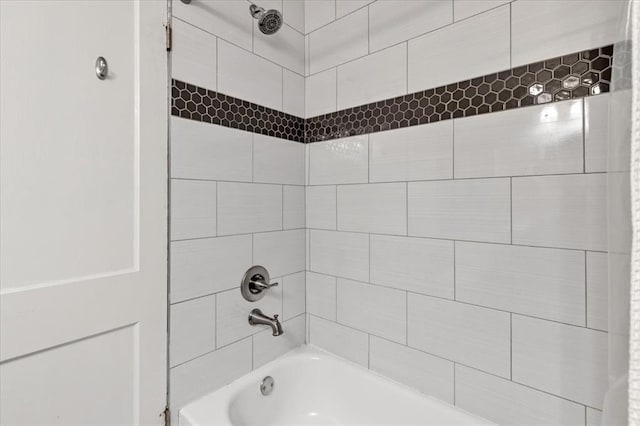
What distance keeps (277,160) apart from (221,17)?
0.63 m

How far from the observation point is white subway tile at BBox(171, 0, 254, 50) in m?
1.18

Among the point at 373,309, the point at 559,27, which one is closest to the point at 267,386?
the point at 373,309

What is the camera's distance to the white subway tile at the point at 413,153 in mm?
1199

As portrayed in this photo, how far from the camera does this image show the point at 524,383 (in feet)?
3.43

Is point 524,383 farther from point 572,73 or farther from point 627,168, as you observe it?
point 572,73

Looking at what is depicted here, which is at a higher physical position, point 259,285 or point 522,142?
point 522,142

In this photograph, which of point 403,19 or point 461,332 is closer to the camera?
point 461,332

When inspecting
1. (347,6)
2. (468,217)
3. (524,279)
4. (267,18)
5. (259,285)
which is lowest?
(259,285)

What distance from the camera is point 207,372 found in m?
1.25

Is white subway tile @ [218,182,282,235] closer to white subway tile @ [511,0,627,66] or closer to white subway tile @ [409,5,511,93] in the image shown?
white subway tile @ [409,5,511,93]

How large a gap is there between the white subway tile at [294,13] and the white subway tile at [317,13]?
2 centimetres
